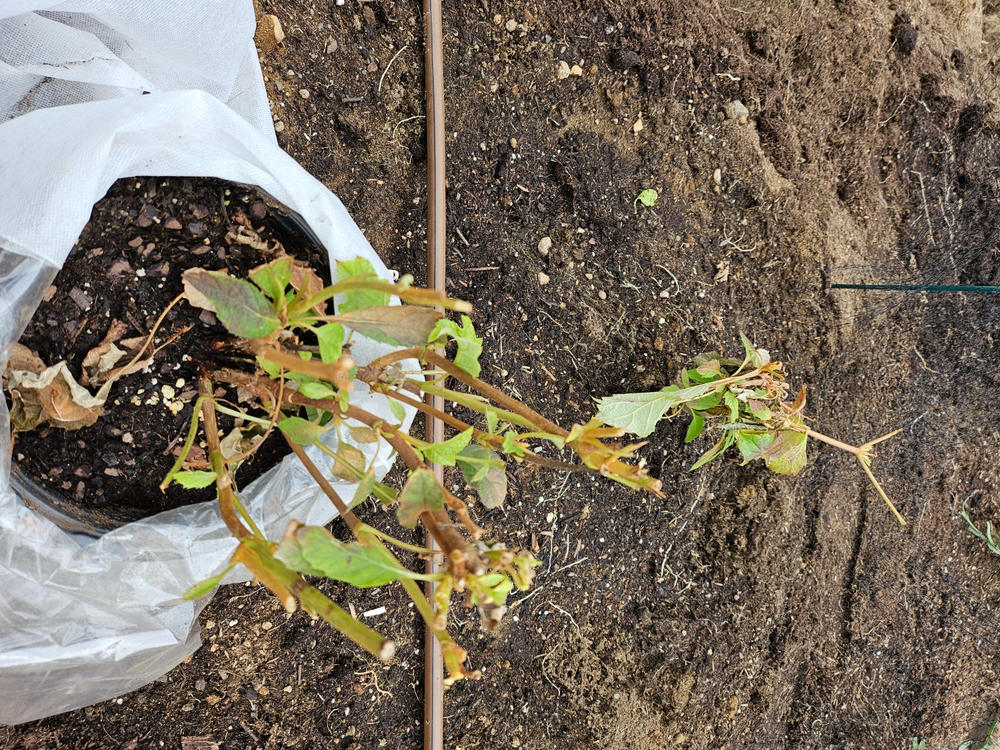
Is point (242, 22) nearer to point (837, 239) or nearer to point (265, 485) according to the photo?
point (265, 485)

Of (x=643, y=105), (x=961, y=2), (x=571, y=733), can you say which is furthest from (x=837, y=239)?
(x=571, y=733)

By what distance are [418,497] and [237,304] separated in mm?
233

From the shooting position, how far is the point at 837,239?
60.1 inches

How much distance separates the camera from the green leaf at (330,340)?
2.07 ft

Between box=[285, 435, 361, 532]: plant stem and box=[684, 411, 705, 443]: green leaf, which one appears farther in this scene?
box=[684, 411, 705, 443]: green leaf

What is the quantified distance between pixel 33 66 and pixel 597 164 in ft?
2.77

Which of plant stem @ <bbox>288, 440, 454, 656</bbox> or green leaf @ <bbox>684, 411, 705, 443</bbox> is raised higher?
plant stem @ <bbox>288, 440, 454, 656</bbox>

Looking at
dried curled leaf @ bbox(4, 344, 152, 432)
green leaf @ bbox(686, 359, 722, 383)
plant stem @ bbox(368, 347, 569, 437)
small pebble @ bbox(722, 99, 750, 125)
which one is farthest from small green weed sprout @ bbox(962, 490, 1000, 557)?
dried curled leaf @ bbox(4, 344, 152, 432)

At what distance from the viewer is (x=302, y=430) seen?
709mm

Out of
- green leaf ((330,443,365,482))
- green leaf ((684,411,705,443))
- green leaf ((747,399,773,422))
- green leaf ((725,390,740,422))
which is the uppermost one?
green leaf ((330,443,365,482))

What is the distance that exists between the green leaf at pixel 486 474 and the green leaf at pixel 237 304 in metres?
0.23

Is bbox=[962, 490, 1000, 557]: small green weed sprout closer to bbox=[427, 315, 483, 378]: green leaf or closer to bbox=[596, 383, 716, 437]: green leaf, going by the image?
bbox=[596, 383, 716, 437]: green leaf

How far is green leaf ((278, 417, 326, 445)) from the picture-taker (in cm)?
71

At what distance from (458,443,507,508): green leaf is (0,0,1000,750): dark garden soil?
513 millimetres
